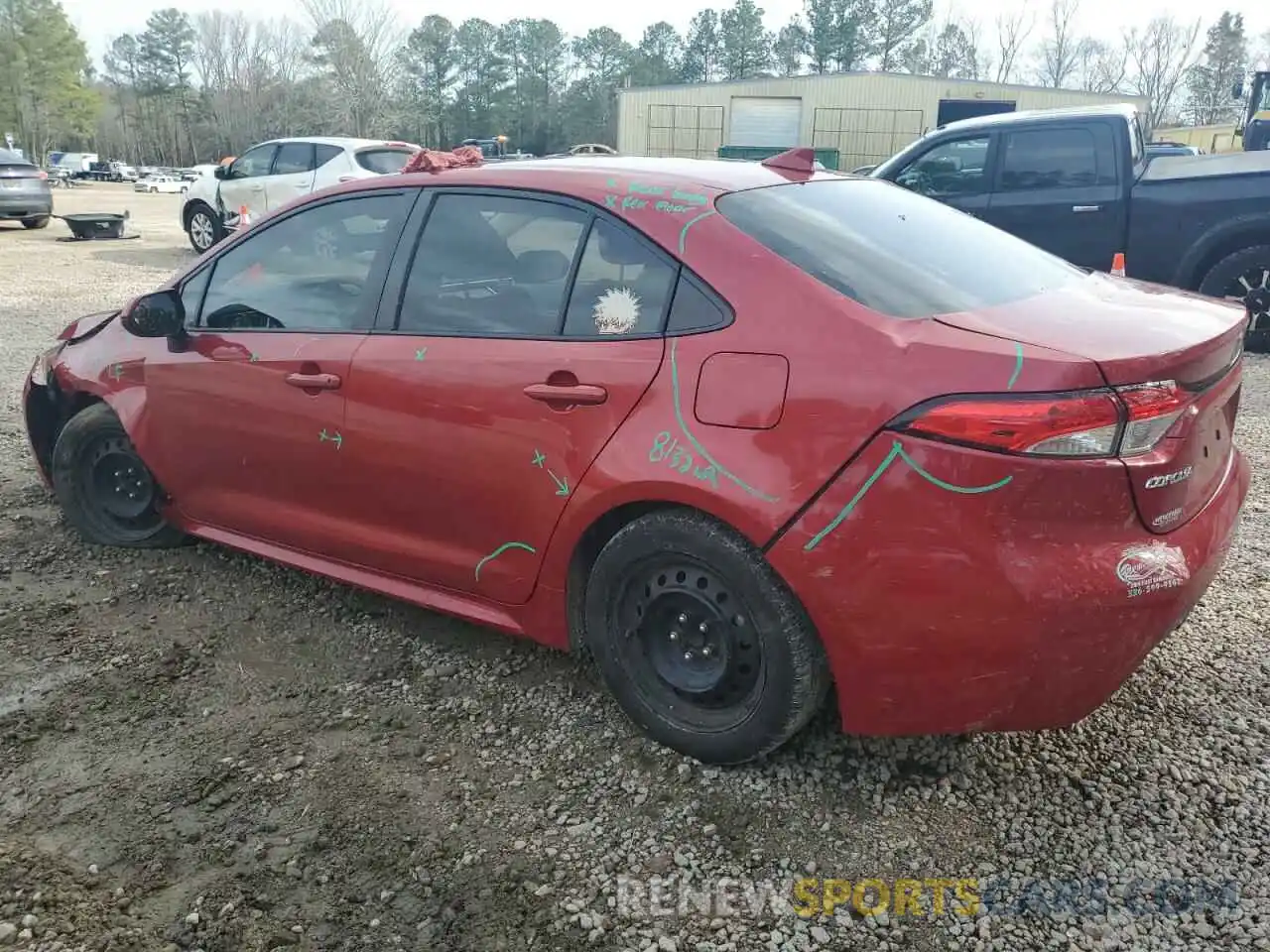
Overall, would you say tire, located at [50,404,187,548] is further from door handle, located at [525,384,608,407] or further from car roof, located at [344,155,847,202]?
door handle, located at [525,384,608,407]

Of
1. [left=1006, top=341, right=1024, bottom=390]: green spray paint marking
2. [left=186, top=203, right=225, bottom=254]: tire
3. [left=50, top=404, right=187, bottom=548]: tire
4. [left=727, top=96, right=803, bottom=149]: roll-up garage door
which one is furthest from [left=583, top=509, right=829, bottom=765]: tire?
[left=727, top=96, right=803, bottom=149]: roll-up garage door

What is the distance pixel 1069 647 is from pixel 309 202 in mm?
2779

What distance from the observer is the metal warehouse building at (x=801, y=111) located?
44031mm

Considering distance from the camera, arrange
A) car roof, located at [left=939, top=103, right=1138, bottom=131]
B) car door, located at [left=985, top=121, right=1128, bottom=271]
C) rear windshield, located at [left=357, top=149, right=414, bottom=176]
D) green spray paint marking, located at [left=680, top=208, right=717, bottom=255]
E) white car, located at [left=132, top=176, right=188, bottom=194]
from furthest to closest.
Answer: white car, located at [left=132, top=176, right=188, bottom=194] → rear windshield, located at [left=357, top=149, right=414, bottom=176] → car roof, located at [left=939, top=103, right=1138, bottom=131] → car door, located at [left=985, top=121, right=1128, bottom=271] → green spray paint marking, located at [left=680, top=208, right=717, bottom=255]

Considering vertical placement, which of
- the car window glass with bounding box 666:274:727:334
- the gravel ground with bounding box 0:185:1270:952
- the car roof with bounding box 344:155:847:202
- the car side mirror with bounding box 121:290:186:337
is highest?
the car roof with bounding box 344:155:847:202

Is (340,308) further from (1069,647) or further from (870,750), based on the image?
Result: (1069,647)

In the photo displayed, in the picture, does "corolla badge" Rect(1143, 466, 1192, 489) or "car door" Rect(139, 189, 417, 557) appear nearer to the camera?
"corolla badge" Rect(1143, 466, 1192, 489)

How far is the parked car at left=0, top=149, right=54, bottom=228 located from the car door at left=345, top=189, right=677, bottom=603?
18.5 m

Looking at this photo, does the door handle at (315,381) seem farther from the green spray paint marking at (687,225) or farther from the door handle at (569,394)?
the green spray paint marking at (687,225)

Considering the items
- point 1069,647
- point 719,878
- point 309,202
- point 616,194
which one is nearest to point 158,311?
point 309,202

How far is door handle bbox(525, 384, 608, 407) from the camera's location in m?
2.60

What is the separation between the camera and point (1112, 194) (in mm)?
7828

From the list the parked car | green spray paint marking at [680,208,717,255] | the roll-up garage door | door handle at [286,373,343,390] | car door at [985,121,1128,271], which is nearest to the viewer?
green spray paint marking at [680,208,717,255]

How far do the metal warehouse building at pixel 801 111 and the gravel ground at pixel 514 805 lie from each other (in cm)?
4287
